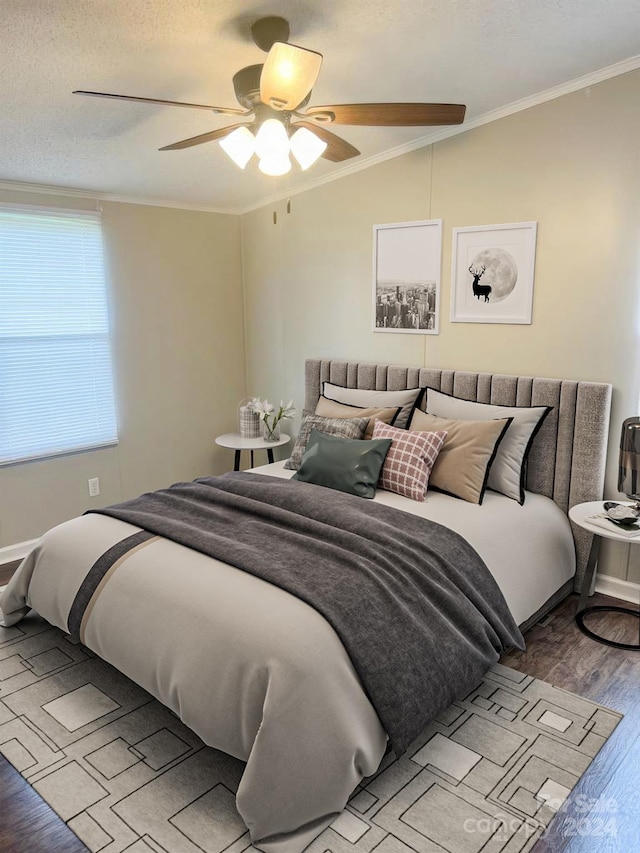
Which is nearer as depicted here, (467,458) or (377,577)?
(377,577)

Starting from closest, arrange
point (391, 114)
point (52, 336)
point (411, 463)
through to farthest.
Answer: point (391, 114) < point (411, 463) < point (52, 336)

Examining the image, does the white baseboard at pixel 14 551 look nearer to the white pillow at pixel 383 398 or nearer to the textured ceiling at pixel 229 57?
the white pillow at pixel 383 398

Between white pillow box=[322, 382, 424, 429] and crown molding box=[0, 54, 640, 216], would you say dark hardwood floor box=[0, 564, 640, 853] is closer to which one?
white pillow box=[322, 382, 424, 429]

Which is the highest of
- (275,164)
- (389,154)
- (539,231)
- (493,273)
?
(389,154)

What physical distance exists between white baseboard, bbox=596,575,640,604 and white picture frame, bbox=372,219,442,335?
5.54 feet

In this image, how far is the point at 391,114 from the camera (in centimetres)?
224

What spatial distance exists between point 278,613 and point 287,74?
1.71 meters

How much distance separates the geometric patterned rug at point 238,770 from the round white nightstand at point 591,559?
508 mm

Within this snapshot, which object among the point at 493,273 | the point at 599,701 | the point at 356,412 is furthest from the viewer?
the point at 356,412

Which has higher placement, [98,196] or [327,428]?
[98,196]

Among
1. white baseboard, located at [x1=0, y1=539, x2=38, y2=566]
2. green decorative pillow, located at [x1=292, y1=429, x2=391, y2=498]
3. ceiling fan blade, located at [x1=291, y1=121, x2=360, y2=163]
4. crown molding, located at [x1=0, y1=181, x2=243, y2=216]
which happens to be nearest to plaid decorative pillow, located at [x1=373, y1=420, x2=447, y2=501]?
green decorative pillow, located at [x1=292, y1=429, x2=391, y2=498]

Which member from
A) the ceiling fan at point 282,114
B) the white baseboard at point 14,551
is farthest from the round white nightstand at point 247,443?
the ceiling fan at point 282,114

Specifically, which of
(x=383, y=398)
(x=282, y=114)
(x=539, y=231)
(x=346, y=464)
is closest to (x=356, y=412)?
(x=383, y=398)

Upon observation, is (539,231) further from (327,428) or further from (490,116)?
(327,428)
